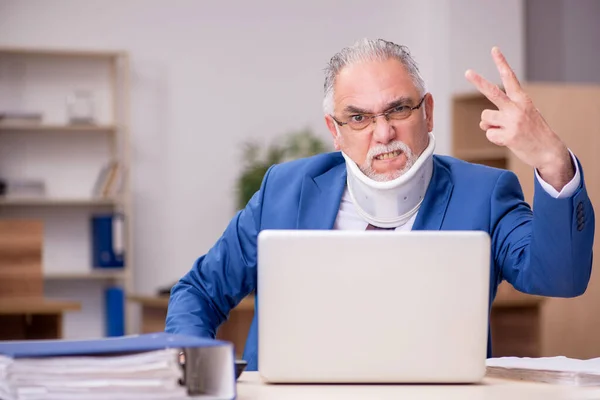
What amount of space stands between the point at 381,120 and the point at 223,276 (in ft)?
1.62

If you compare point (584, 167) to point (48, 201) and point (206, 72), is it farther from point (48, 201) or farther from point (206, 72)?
point (48, 201)

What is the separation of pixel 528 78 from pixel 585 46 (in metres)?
0.52

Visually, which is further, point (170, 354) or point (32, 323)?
point (32, 323)

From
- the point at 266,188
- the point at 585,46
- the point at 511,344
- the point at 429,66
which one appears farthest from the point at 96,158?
the point at 266,188

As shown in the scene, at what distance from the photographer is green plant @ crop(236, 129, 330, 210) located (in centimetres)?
609

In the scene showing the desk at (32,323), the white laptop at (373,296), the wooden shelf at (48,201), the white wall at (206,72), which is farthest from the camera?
the white wall at (206,72)

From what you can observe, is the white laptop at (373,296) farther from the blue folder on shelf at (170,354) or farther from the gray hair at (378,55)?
the gray hair at (378,55)

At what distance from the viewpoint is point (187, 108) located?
21.8 ft

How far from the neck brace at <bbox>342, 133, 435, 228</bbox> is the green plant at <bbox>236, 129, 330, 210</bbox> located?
3989 mm

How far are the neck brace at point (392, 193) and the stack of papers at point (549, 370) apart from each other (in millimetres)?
416

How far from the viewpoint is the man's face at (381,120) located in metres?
1.97

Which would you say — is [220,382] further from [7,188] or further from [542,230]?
[7,188]

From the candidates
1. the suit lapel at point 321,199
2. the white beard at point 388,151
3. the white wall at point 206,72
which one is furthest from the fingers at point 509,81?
the white wall at point 206,72

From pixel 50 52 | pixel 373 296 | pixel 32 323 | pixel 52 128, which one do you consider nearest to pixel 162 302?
pixel 32 323
